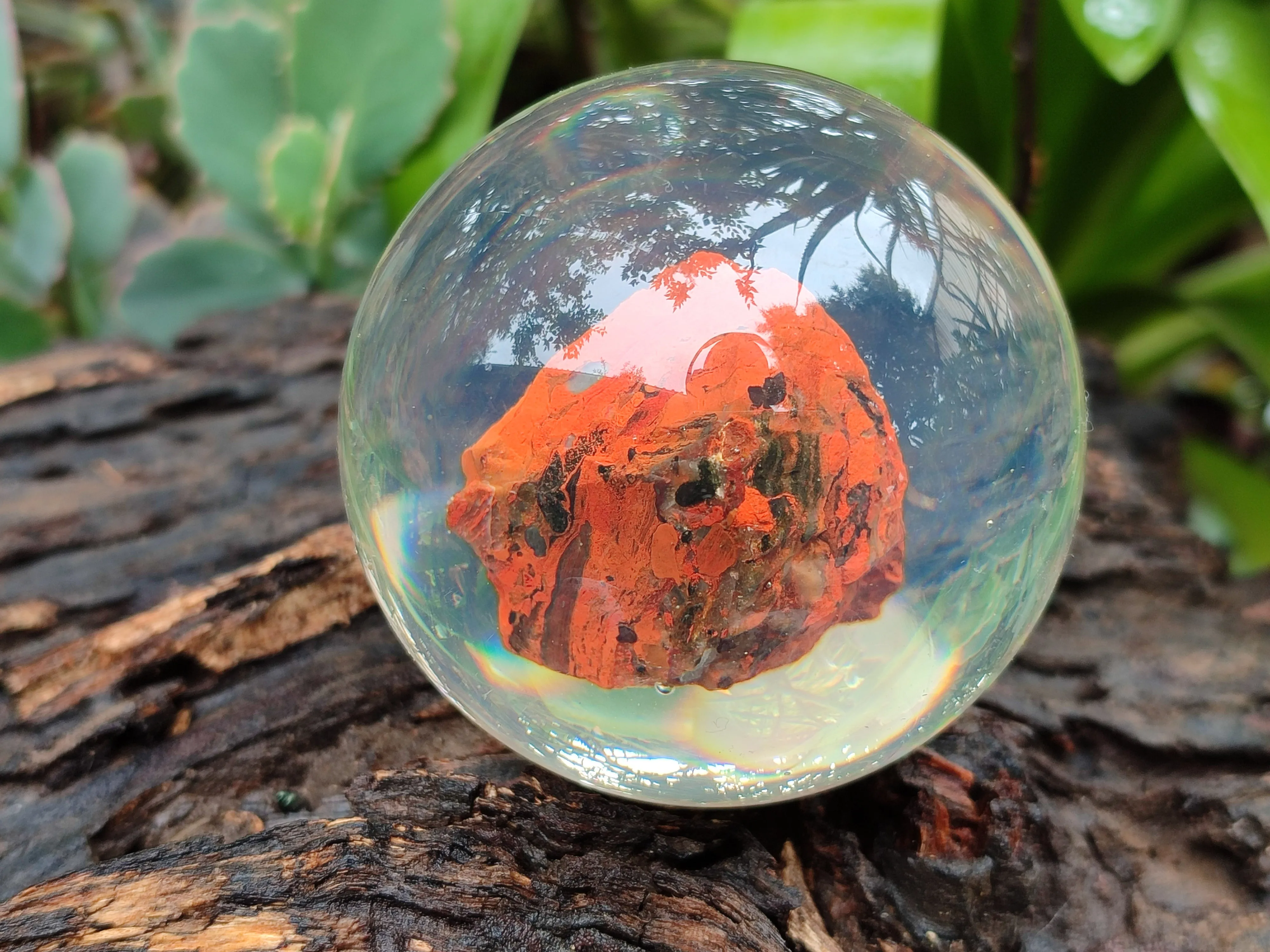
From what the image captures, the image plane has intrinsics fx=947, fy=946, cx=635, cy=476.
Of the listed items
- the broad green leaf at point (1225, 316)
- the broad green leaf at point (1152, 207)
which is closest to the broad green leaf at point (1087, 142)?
the broad green leaf at point (1152, 207)

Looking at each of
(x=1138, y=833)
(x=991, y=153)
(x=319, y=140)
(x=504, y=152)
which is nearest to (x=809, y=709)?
(x=1138, y=833)

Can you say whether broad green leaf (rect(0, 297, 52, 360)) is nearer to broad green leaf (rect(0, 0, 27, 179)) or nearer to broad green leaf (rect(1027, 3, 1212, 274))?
broad green leaf (rect(0, 0, 27, 179))

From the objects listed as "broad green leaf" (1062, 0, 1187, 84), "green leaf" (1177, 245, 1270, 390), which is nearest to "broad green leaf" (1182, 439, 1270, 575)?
"green leaf" (1177, 245, 1270, 390)

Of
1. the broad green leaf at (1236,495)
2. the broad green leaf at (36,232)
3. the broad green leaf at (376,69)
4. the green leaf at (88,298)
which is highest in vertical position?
the broad green leaf at (1236,495)

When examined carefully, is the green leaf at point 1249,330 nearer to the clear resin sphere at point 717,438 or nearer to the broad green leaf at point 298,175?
the clear resin sphere at point 717,438

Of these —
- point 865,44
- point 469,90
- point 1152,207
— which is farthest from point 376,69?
point 1152,207

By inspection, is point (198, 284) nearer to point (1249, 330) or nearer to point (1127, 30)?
point (1127, 30)
